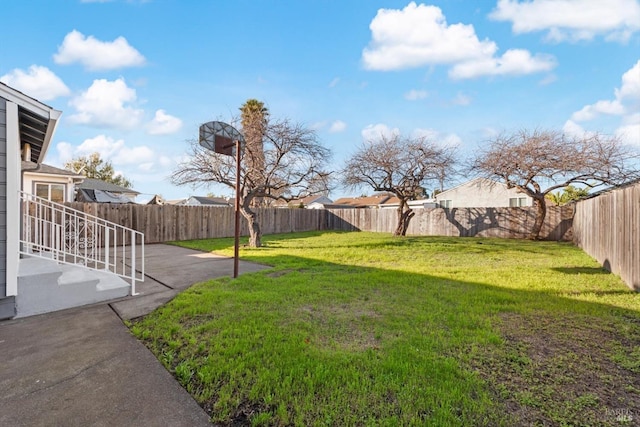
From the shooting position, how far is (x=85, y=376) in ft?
7.69

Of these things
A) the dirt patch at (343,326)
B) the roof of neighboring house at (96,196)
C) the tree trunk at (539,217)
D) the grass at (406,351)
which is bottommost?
the dirt patch at (343,326)

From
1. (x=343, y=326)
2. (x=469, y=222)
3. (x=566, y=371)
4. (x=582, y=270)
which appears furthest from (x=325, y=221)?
(x=566, y=371)

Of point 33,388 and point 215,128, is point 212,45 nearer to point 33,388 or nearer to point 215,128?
point 215,128

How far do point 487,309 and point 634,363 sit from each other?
1407mm

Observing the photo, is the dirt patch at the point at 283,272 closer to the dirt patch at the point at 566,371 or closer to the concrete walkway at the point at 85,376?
the concrete walkway at the point at 85,376

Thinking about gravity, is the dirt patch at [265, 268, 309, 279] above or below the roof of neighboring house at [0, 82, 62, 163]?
below

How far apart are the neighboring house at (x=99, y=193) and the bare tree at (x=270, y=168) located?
21.6 feet

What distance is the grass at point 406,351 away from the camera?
75.0 inches

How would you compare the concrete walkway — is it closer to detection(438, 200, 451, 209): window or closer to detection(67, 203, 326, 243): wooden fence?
detection(67, 203, 326, 243): wooden fence

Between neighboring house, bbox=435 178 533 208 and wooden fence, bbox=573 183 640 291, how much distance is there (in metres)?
14.3

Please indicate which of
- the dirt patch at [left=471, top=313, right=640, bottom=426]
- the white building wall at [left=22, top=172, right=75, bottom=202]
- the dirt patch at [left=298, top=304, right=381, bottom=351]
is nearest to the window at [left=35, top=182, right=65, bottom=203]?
the white building wall at [left=22, top=172, right=75, bottom=202]

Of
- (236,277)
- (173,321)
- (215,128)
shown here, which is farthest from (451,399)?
(215,128)

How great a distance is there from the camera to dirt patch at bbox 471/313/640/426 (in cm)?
187

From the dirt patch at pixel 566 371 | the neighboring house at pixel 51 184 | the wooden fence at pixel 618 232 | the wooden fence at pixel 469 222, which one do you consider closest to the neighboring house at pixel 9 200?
the dirt patch at pixel 566 371
